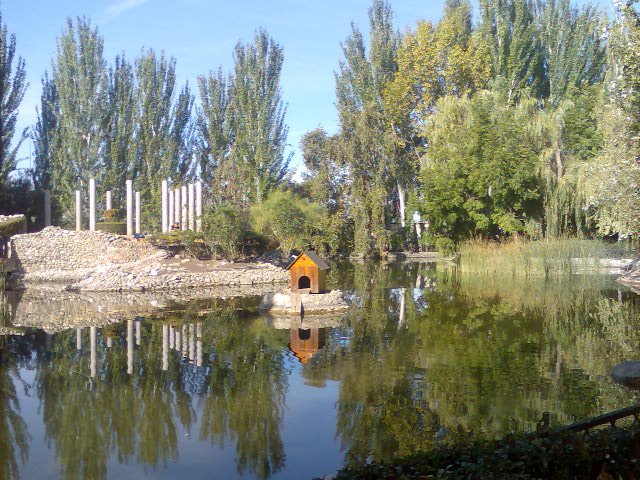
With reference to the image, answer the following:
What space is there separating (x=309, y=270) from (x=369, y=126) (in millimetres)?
18845

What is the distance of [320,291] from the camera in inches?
569

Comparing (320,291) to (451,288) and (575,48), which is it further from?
(575,48)

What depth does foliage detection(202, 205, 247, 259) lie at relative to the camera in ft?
76.1

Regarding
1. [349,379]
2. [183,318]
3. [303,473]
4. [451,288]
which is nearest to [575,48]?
[451,288]

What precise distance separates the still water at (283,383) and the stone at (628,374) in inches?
6.4

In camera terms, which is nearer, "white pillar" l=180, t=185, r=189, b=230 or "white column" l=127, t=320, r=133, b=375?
"white column" l=127, t=320, r=133, b=375

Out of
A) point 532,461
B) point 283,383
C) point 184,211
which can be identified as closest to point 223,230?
point 184,211

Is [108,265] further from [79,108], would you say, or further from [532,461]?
[532,461]

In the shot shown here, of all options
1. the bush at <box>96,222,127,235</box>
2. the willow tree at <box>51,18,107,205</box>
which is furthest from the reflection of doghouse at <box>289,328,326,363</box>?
the willow tree at <box>51,18,107,205</box>

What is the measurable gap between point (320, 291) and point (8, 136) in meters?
21.1

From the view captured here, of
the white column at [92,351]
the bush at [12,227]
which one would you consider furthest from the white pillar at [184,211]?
the white column at [92,351]

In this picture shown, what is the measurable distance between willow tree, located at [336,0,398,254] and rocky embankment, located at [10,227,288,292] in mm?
9088

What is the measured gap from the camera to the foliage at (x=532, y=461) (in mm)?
3256

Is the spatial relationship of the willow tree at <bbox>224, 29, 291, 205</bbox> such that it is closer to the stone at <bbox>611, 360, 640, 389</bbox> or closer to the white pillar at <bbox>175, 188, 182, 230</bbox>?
the white pillar at <bbox>175, 188, 182, 230</bbox>
